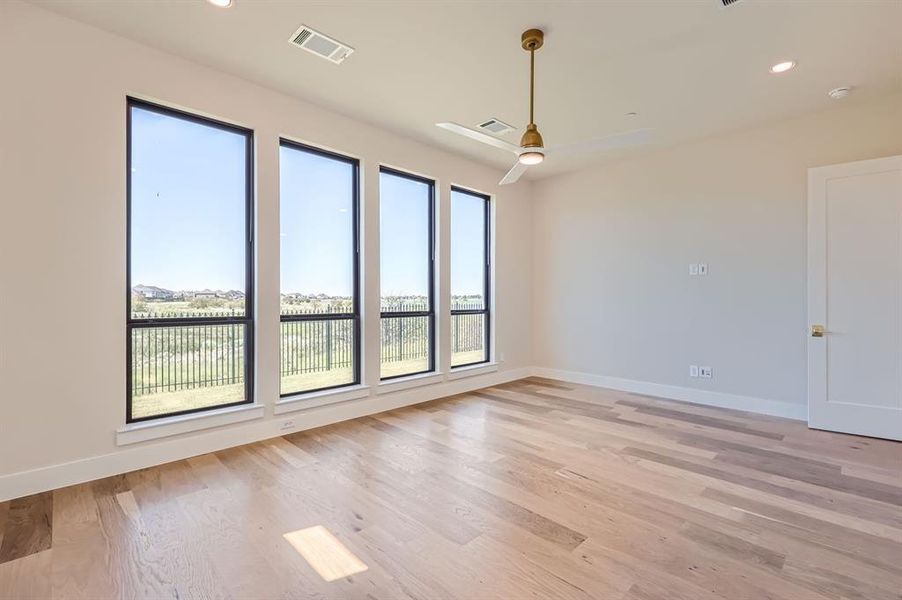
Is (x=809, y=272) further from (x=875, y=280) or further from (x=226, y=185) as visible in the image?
(x=226, y=185)

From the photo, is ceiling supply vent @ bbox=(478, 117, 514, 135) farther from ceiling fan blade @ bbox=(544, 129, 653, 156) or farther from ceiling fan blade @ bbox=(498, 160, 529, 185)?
ceiling fan blade @ bbox=(544, 129, 653, 156)

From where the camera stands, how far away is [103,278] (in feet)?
9.36

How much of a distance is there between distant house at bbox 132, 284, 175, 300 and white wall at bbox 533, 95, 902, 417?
4890 millimetres

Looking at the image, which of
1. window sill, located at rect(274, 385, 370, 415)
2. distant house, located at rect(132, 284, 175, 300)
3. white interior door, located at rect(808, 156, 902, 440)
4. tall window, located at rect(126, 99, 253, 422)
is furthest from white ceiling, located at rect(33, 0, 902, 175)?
window sill, located at rect(274, 385, 370, 415)

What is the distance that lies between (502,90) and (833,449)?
13.5 feet

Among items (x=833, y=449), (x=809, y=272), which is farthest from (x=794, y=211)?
(x=833, y=449)

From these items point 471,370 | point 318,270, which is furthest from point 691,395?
point 318,270

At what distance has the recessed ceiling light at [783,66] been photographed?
3160mm

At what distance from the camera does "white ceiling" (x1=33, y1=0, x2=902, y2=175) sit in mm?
2621

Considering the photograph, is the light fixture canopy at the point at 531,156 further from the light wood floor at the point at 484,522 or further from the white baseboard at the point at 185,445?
the white baseboard at the point at 185,445

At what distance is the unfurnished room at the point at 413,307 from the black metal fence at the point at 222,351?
23 millimetres

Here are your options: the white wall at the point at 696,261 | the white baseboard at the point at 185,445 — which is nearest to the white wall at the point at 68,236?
the white baseboard at the point at 185,445

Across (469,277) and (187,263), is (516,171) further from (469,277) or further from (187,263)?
(187,263)

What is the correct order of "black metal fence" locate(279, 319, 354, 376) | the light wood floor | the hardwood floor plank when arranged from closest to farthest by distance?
the light wood floor < the hardwood floor plank < "black metal fence" locate(279, 319, 354, 376)
